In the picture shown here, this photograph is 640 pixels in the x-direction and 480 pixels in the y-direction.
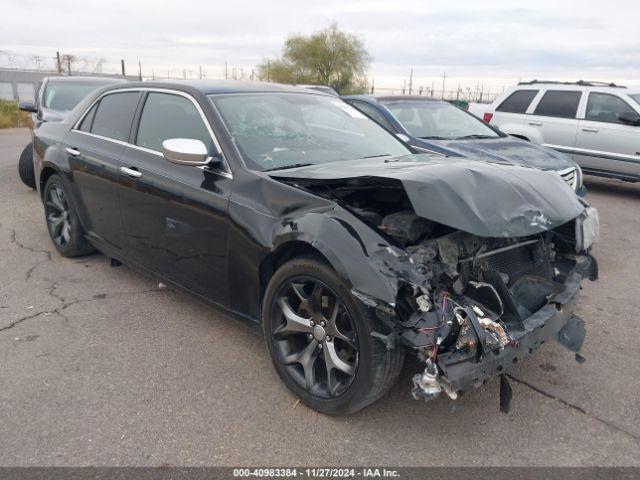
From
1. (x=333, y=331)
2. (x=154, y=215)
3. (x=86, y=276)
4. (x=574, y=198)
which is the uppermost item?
(x=574, y=198)

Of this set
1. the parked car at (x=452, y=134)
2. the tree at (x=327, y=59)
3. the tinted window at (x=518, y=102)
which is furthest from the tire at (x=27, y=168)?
the tree at (x=327, y=59)

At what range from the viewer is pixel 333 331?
9.31 ft

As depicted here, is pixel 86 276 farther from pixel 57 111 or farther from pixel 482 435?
pixel 57 111

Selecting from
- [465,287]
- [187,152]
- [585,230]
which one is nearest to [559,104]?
[585,230]

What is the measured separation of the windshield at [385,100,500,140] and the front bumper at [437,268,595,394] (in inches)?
183

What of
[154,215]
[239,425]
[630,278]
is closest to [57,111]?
[154,215]

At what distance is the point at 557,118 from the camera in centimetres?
984

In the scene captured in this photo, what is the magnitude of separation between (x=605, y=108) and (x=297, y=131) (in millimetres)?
7662

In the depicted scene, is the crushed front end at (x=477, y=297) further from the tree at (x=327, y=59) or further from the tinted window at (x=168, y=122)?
the tree at (x=327, y=59)

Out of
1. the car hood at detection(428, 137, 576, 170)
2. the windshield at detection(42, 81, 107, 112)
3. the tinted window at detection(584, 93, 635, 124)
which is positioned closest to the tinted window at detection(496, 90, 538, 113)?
the tinted window at detection(584, 93, 635, 124)

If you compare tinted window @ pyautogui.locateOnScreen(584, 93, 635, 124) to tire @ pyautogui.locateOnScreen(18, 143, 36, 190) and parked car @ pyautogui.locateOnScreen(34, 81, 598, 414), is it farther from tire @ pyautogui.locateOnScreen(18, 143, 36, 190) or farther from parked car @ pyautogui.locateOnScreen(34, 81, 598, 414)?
tire @ pyautogui.locateOnScreen(18, 143, 36, 190)

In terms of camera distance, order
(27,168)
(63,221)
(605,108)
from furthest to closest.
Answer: (605,108), (27,168), (63,221)

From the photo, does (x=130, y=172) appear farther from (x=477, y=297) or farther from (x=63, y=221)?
(x=477, y=297)

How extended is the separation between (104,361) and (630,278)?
15.4ft
